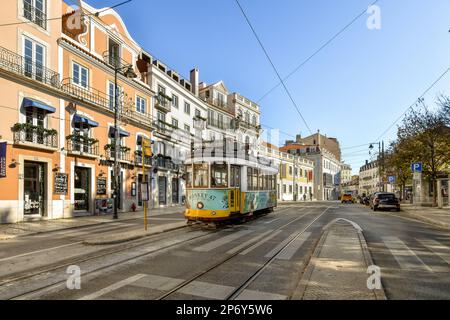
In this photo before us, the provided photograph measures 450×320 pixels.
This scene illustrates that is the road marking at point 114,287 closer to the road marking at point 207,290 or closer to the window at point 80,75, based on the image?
the road marking at point 207,290

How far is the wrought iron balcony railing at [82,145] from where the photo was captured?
2005 centimetres

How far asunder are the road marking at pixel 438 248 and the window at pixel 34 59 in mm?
20132

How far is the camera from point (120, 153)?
25.1 metres

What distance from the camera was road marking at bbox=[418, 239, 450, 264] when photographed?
763cm

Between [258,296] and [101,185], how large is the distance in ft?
66.1

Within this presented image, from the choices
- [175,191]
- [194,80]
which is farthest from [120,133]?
[194,80]

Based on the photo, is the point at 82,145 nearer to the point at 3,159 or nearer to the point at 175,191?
the point at 3,159

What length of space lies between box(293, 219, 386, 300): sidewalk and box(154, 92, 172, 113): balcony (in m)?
24.9

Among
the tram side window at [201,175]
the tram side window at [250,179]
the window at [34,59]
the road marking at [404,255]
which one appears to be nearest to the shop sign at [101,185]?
the window at [34,59]

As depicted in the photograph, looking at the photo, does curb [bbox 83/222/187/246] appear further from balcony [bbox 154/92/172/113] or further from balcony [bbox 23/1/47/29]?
balcony [bbox 154/92/172/113]

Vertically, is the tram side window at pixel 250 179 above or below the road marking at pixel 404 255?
above

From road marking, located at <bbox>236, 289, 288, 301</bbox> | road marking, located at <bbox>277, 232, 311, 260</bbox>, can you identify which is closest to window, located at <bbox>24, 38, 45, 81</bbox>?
road marking, located at <bbox>277, 232, 311, 260</bbox>
